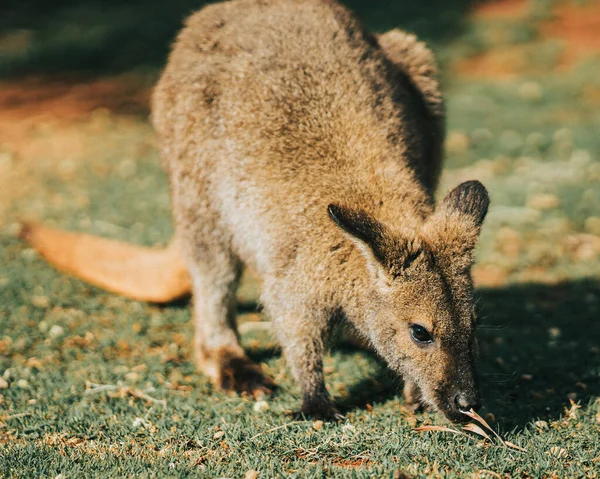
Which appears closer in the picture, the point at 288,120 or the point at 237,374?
the point at 288,120

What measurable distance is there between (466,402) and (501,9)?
11796mm

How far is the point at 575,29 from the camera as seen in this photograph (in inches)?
501

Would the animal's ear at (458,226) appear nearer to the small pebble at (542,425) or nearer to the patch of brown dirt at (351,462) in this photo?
the small pebble at (542,425)

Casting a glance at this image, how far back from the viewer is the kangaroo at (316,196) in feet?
11.4

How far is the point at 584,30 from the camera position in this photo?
12.6m

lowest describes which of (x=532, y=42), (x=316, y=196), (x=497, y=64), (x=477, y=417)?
(x=497, y=64)

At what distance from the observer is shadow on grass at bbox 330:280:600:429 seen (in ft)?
12.8

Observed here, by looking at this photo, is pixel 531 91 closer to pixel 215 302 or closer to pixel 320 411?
pixel 215 302

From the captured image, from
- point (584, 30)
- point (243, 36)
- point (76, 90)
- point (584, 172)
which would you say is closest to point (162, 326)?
point (243, 36)

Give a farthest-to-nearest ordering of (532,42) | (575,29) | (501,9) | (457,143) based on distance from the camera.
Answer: (501,9) < (575,29) < (532,42) < (457,143)

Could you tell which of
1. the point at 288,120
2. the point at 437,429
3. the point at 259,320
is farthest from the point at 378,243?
the point at 259,320

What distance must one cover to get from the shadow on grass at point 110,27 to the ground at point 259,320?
207mm

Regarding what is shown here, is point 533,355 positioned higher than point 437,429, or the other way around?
point 437,429

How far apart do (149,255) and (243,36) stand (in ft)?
5.47
